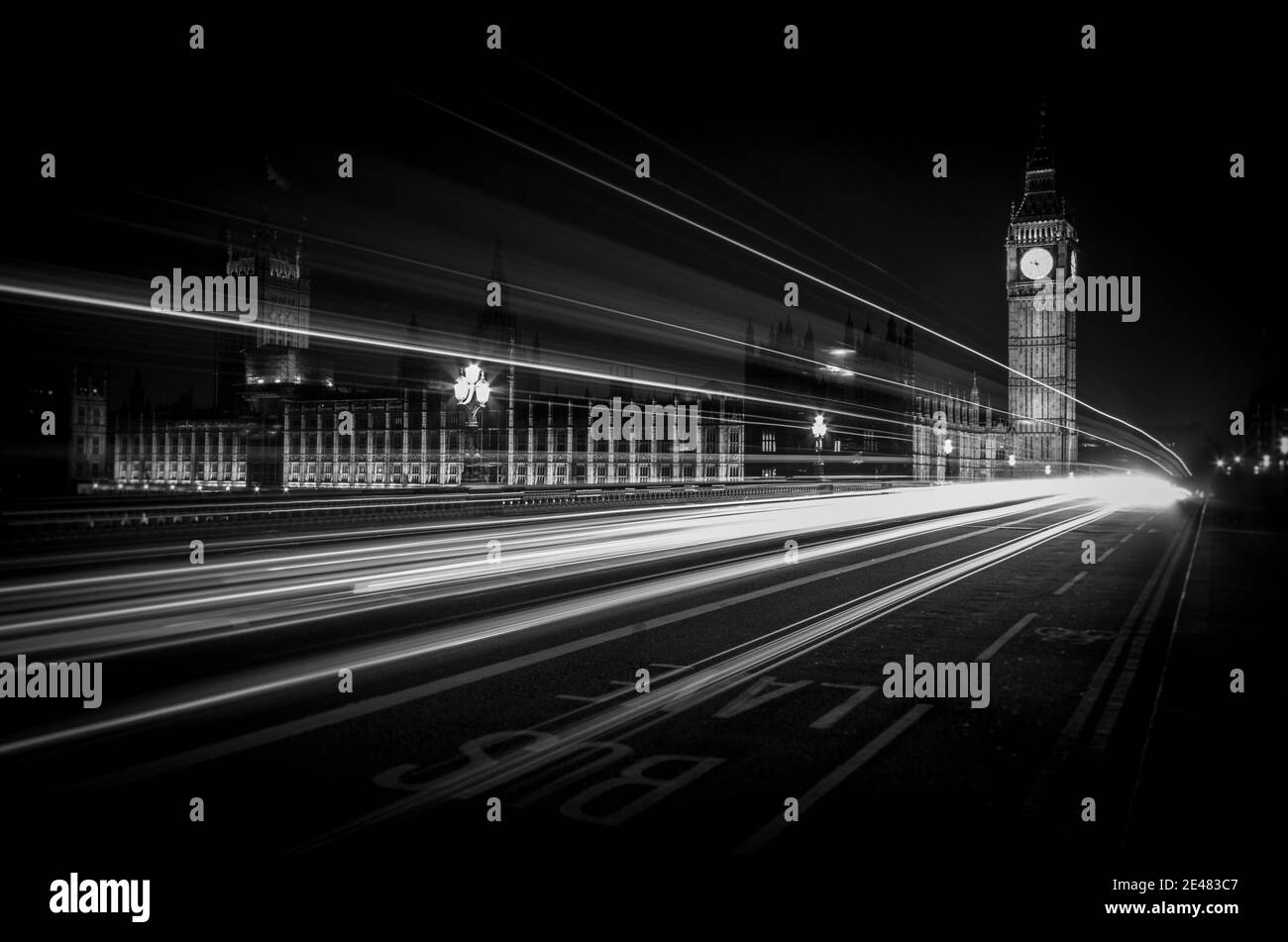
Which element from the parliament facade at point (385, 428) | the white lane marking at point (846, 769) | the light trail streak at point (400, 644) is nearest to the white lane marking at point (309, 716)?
the light trail streak at point (400, 644)

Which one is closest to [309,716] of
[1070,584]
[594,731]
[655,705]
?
[594,731]

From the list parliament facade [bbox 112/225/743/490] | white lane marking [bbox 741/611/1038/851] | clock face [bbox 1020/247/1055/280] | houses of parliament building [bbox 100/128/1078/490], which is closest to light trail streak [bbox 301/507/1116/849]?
white lane marking [bbox 741/611/1038/851]

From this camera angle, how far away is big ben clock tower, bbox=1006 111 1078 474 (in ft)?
500

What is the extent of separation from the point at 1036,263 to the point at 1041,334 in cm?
1337

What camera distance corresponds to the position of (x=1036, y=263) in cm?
15875

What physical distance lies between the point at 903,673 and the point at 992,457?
157010 mm

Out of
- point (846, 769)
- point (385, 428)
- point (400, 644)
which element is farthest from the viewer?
point (385, 428)

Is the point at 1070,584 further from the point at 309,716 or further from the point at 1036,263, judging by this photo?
the point at 1036,263

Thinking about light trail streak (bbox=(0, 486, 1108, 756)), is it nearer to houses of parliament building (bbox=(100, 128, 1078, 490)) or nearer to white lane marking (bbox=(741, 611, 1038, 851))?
white lane marking (bbox=(741, 611, 1038, 851))

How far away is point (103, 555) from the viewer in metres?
15.2

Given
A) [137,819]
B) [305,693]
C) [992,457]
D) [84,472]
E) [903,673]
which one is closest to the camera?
[137,819]

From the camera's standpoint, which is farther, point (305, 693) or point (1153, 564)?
point (1153, 564)
